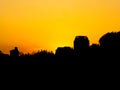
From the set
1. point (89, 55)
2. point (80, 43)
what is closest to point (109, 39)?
point (80, 43)

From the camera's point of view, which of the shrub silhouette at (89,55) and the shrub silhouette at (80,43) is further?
the shrub silhouette at (80,43)

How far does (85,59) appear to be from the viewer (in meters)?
52.6

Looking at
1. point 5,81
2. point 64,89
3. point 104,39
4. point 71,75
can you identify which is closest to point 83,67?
point 71,75

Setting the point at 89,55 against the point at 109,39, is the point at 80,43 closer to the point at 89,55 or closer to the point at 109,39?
the point at 109,39

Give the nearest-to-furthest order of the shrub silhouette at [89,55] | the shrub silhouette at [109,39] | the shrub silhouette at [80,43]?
the shrub silhouette at [89,55] → the shrub silhouette at [109,39] → the shrub silhouette at [80,43]

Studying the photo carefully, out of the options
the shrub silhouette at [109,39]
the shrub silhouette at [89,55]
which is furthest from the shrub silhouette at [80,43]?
the shrub silhouette at [109,39]

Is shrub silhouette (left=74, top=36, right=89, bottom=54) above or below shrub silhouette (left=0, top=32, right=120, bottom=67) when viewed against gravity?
above

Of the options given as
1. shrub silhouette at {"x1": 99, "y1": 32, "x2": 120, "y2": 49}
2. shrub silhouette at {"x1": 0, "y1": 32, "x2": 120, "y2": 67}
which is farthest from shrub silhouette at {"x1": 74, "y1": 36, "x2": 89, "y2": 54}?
shrub silhouette at {"x1": 99, "y1": 32, "x2": 120, "y2": 49}

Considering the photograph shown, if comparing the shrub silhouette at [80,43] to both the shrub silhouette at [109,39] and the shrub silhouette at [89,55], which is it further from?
the shrub silhouette at [109,39]

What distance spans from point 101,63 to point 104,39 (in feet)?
63.0

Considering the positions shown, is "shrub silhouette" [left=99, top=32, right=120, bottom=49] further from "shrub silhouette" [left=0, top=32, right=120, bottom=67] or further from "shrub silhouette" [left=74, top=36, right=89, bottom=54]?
"shrub silhouette" [left=74, top=36, right=89, bottom=54]

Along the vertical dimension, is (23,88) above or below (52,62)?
below

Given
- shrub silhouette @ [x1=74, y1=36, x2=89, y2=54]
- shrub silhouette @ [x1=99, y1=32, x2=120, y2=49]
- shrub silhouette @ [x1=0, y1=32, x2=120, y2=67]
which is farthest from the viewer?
shrub silhouette @ [x1=74, y1=36, x2=89, y2=54]

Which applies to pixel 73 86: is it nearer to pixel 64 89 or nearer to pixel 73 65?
pixel 64 89
